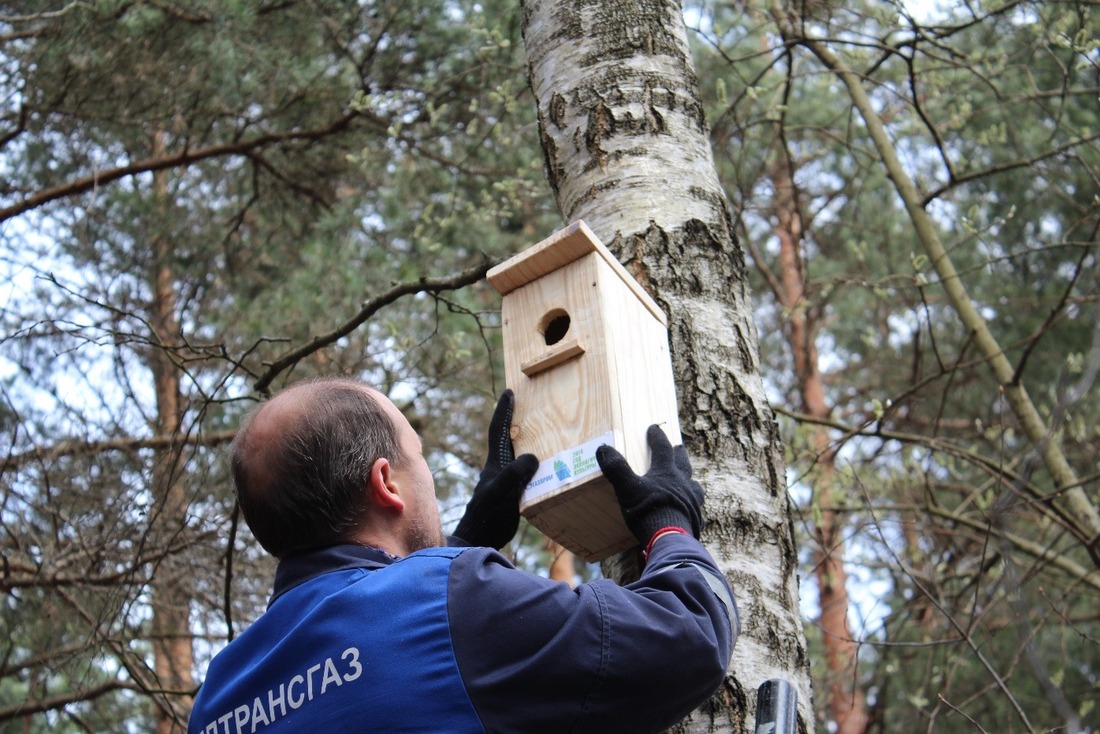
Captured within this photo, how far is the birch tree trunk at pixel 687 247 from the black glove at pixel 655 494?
0.48 ft

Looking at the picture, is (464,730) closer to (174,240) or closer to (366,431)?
(366,431)

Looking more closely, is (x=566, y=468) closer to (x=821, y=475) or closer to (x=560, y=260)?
(x=560, y=260)

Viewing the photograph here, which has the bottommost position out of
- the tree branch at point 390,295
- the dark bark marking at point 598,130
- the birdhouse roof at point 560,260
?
the birdhouse roof at point 560,260

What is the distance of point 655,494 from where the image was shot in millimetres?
1931

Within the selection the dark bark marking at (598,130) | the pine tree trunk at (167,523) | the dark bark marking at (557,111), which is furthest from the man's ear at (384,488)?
the pine tree trunk at (167,523)

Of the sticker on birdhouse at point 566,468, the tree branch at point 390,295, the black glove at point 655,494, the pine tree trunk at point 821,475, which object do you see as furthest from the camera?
the pine tree trunk at point 821,475

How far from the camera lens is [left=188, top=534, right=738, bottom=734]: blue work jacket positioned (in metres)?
1.60

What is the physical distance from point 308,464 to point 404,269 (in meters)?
5.33

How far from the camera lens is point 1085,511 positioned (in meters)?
4.91

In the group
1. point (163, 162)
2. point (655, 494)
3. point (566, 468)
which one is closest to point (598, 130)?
point (566, 468)

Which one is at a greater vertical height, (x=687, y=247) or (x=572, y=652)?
(x=687, y=247)

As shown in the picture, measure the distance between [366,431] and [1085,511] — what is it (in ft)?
13.1

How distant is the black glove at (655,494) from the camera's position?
1.92 metres

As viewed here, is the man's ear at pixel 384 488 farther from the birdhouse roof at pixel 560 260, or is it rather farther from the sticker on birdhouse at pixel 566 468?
the birdhouse roof at pixel 560 260
